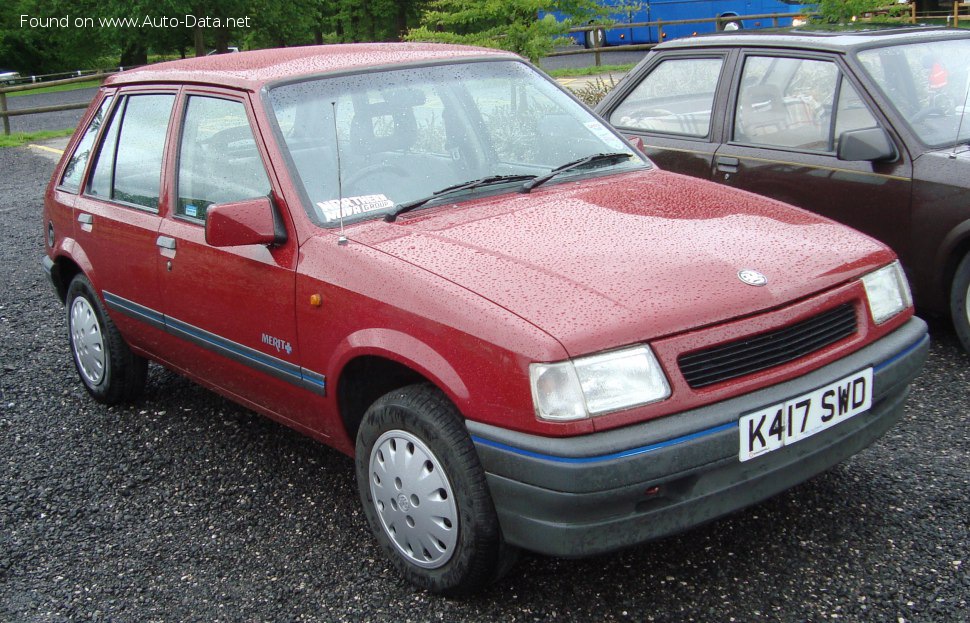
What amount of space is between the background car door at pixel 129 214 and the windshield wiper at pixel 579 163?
5.27ft

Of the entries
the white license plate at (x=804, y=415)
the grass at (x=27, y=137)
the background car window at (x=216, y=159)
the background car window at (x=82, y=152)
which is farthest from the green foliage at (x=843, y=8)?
the grass at (x=27, y=137)

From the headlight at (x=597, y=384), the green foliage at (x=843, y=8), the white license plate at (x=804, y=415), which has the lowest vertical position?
the white license plate at (x=804, y=415)

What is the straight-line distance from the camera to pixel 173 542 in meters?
3.66

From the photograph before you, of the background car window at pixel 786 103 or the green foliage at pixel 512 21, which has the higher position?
the green foliage at pixel 512 21

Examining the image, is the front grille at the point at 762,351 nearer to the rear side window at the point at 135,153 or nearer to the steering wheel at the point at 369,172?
the steering wheel at the point at 369,172

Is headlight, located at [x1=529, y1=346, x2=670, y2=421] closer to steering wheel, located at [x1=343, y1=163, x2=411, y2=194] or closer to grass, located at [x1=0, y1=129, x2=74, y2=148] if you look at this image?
steering wheel, located at [x1=343, y1=163, x2=411, y2=194]

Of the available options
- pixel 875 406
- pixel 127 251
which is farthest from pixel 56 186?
pixel 875 406

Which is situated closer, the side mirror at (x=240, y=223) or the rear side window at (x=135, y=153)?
the side mirror at (x=240, y=223)

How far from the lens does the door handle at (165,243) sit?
4.05 meters

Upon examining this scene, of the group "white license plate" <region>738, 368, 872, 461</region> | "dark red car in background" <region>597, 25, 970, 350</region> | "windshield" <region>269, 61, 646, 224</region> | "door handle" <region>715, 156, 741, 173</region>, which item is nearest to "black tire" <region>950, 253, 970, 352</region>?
"dark red car in background" <region>597, 25, 970, 350</region>

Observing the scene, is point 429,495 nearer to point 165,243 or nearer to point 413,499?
point 413,499

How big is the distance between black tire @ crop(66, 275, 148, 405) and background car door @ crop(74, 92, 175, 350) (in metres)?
0.16

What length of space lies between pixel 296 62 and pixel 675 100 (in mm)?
2741

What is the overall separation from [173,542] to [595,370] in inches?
74.6
